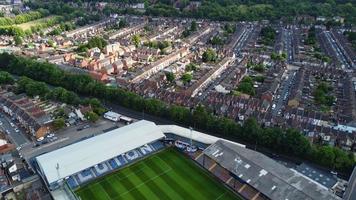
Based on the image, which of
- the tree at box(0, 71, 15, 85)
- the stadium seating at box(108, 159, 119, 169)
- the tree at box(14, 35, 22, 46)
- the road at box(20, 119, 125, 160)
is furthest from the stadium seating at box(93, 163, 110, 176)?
the tree at box(14, 35, 22, 46)

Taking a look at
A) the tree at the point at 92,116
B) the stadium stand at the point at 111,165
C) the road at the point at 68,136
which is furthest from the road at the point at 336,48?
the tree at the point at 92,116

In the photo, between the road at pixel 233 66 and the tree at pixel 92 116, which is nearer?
the tree at pixel 92 116

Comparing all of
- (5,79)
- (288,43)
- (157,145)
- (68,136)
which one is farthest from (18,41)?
(288,43)

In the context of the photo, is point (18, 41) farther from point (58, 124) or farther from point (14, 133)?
point (58, 124)

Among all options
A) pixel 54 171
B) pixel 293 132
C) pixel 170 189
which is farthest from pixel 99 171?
pixel 293 132

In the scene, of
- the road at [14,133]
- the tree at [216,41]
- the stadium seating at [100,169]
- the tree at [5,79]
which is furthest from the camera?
the tree at [216,41]

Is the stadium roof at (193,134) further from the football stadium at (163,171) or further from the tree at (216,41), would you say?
the tree at (216,41)
